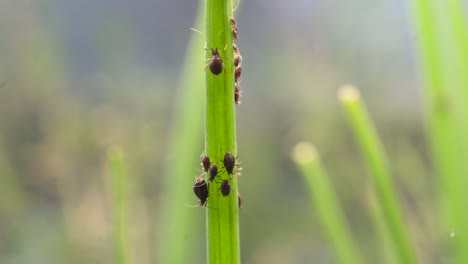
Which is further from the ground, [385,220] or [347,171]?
[347,171]

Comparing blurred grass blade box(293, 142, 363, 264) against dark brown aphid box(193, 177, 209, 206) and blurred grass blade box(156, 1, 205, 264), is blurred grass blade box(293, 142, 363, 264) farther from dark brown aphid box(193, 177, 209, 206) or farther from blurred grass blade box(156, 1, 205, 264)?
dark brown aphid box(193, 177, 209, 206)

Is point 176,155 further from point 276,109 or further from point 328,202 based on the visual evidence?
point 276,109

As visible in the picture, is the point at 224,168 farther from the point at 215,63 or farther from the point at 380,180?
the point at 380,180

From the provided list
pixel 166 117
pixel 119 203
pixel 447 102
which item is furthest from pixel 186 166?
pixel 166 117

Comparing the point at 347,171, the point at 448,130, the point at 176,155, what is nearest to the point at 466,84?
the point at 448,130

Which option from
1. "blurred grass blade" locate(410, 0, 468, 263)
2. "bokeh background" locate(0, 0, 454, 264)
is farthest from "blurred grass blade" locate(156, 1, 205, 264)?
"bokeh background" locate(0, 0, 454, 264)

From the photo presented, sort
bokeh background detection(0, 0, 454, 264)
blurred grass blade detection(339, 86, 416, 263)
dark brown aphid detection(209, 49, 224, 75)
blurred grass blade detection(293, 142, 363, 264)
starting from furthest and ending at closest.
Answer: bokeh background detection(0, 0, 454, 264)
blurred grass blade detection(293, 142, 363, 264)
blurred grass blade detection(339, 86, 416, 263)
dark brown aphid detection(209, 49, 224, 75)

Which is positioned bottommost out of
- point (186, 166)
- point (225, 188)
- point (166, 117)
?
point (225, 188)

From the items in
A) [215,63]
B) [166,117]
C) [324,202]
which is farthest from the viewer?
[166,117]
